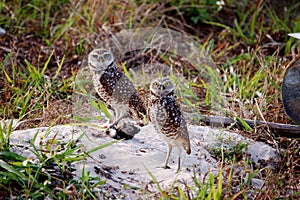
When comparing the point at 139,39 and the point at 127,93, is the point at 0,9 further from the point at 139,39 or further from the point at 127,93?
the point at 127,93

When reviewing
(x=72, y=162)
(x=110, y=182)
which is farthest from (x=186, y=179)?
(x=72, y=162)


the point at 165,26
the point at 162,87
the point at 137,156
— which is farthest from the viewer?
the point at 165,26

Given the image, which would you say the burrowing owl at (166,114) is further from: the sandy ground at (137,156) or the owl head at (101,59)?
the owl head at (101,59)

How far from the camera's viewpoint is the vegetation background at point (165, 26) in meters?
4.73

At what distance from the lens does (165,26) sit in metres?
6.69

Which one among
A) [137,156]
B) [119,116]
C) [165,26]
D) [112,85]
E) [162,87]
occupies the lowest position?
[137,156]

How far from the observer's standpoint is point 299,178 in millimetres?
4035

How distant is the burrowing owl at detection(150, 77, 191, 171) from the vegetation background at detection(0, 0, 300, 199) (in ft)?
1.85

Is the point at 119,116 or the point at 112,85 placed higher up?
the point at 112,85

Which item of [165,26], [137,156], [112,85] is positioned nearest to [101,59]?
[112,85]

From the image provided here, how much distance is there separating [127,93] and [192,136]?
26.0 inches

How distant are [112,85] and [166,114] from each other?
22.3 inches

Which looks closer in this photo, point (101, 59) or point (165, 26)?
point (101, 59)

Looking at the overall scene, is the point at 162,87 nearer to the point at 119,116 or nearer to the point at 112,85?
the point at 112,85
